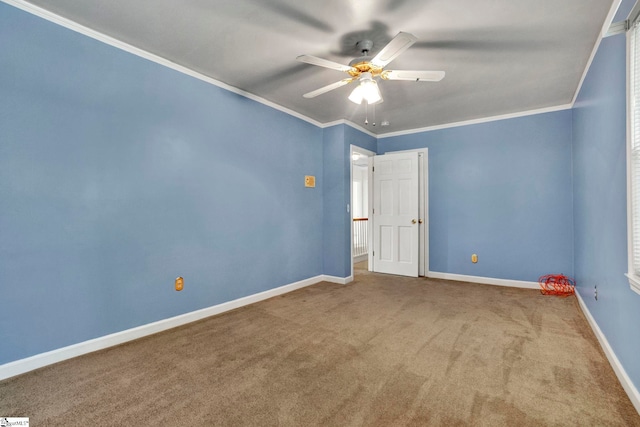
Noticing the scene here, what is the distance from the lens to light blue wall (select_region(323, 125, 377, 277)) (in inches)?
182

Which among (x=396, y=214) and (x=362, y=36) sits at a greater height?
(x=362, y=36)

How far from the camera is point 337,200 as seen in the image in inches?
184

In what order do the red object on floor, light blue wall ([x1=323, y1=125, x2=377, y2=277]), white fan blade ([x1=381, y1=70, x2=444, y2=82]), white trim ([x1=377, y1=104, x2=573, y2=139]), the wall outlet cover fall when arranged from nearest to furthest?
white fan blade ([x1=381, y1=70, x2=444, y2=82]) < the red object on floor < white trim ([x1=377, y1=104, x2=573, y2=139]) < the wall outlet cover < light blue wall ([x1=323, y1=125, x2=377, y2=277])

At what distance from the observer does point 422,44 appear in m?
2.51

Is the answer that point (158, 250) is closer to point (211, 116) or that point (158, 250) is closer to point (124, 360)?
point (124, 360)

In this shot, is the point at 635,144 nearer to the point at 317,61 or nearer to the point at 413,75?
the point at 413,75

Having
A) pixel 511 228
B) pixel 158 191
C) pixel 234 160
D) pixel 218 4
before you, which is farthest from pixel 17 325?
pixel 511 228

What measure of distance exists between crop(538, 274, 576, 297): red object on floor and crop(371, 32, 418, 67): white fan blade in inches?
149

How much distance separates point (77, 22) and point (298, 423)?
10.6 ft

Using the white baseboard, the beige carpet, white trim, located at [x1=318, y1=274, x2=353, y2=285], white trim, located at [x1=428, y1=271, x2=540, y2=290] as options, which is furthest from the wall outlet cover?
white trim, located at [x1=428, y1=271, x2=540, y2=290]

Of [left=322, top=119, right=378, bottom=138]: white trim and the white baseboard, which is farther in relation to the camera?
[left=322, top=119, right=378, bottom=138]: white trim

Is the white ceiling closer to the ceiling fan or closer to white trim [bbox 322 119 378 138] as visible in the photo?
the ceiling fan

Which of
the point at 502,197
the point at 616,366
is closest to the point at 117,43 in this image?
the point at 616,366

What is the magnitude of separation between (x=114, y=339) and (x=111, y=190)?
1263 millimetres
